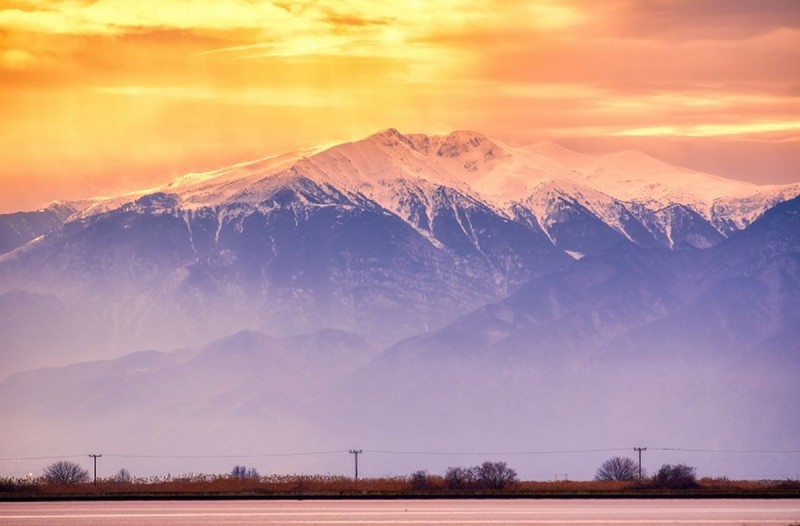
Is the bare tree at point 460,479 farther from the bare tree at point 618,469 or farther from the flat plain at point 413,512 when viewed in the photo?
the bare tree at point 618,469

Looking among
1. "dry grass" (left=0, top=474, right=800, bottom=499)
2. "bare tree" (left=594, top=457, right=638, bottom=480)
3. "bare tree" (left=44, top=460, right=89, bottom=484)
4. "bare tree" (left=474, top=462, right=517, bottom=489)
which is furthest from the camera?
"bare tree" (left=594, top=457, right=638, bottom=480)

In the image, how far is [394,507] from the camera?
123 m

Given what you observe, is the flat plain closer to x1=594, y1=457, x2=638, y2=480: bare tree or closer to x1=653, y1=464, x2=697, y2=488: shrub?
x1=653, y1=464, x2=697, y2=488: shrub

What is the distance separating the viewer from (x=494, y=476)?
144m

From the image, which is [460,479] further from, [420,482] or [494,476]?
[420,482]

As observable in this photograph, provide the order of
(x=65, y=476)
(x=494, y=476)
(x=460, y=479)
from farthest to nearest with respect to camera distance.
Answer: (x=65, y=476), (x=460, y=479), (x=494, y=476)

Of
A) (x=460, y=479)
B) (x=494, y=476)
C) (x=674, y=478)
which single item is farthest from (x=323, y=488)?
(x=674, y=478)

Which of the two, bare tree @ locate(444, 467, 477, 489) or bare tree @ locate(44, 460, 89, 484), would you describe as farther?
bare tree @ locate(44, 460, 89, 484)

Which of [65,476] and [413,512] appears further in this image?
[65,476]

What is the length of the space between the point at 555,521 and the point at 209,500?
3044 centimetres

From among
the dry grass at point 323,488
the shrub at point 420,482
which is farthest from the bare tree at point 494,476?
the shrub at point 420,482

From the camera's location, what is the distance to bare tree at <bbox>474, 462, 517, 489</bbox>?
468ft

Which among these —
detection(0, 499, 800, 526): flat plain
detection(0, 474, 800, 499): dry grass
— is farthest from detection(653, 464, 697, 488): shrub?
detection(0, 499, 800, 526): flat plain

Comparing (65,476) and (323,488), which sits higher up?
(65,476)
